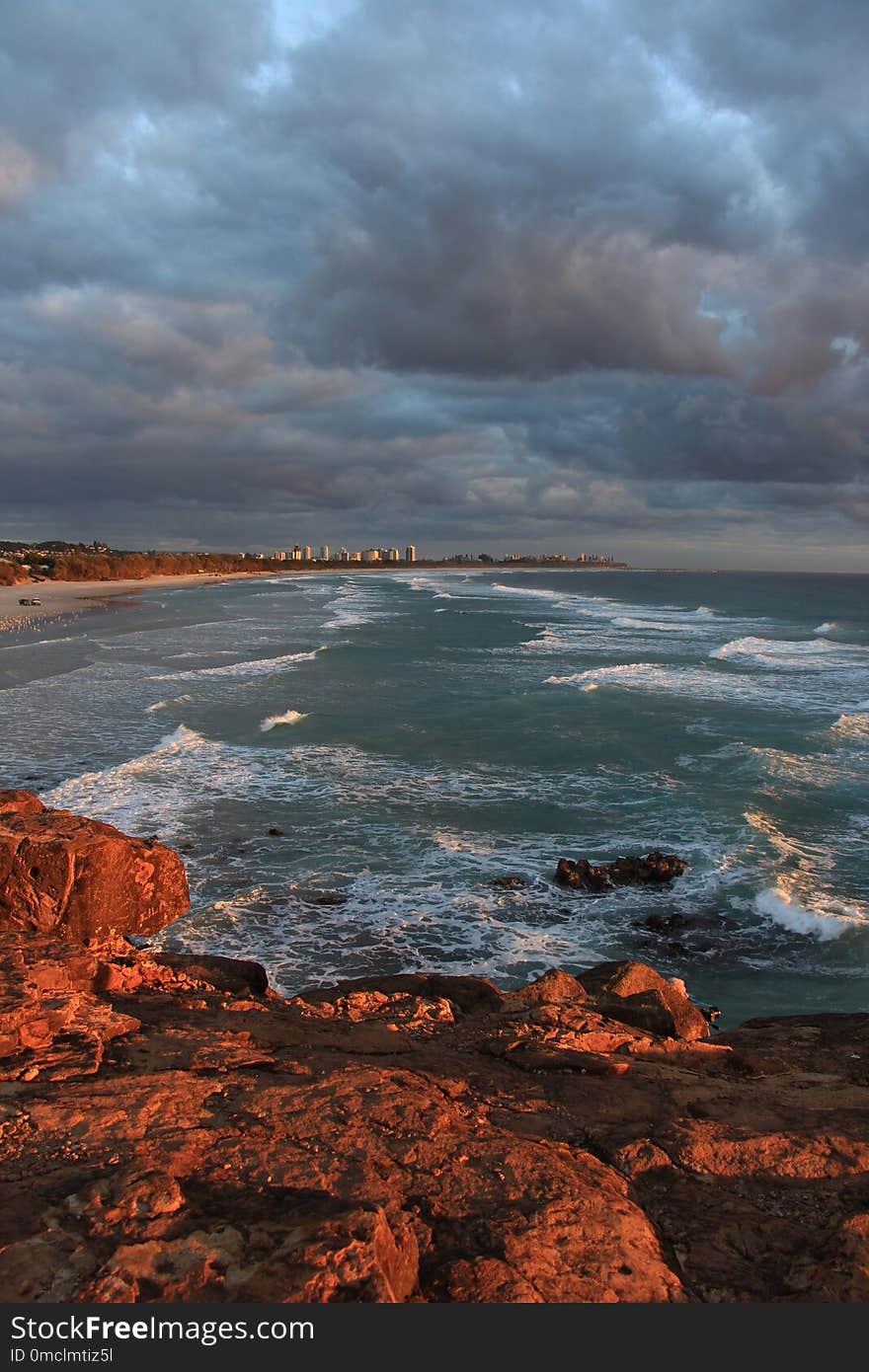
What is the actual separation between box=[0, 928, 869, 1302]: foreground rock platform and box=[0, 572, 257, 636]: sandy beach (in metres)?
45.5

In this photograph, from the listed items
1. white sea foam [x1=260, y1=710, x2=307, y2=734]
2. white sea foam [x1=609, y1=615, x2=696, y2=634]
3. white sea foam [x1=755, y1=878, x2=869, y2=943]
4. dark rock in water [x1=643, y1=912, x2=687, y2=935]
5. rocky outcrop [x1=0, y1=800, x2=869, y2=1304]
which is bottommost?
dark rock in water [x1=643, y1=912, x2=687, y2=935]

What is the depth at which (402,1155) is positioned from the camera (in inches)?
167

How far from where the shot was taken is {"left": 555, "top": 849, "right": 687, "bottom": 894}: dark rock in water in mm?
12703

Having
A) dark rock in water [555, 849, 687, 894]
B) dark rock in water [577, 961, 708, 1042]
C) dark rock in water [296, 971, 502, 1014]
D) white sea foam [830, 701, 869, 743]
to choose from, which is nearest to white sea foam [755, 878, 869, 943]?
dark rock in water [555, 849, 687, 894]

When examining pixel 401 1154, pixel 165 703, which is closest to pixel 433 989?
pixel 401 1154

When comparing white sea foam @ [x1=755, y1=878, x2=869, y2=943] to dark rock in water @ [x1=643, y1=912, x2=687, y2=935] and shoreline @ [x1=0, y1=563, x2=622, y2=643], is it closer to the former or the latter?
dark rock in water @ [x1=643, y1=912, x2=687, y2=935]

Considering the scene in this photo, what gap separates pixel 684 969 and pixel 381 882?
477cm

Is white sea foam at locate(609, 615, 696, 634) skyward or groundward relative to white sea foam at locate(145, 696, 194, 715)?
skyward

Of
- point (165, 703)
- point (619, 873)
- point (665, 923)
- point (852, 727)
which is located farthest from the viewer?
point (165, 703)

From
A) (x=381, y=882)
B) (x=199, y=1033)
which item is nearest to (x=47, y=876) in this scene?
(x=199, y=1033)

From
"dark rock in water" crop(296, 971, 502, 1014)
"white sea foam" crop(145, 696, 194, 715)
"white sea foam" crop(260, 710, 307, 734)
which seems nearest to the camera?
"dark rock in water" crop(296, 971, 502, 1014)

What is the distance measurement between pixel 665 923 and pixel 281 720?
14.5m

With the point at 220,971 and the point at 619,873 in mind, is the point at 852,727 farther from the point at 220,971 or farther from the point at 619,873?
the point at 220,971

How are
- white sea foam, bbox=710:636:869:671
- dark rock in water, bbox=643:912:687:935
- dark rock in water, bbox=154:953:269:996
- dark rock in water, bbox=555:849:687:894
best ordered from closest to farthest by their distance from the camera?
1. dark rock in water, bbox=154:953:269:996
2. dark rock in water, bbox=643:912:687:935
3. dark rock in water, bbox=555:849:687:894
4. white sea foam, bbox=710:636:869:671
